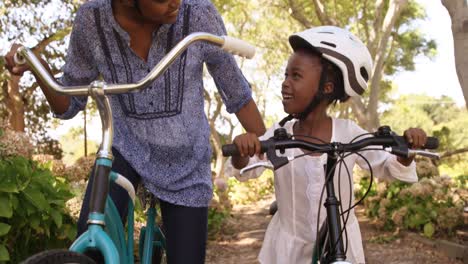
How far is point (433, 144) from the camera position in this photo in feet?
7.21

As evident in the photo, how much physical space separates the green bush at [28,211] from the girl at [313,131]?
4.76 feet

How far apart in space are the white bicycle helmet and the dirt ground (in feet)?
17.0

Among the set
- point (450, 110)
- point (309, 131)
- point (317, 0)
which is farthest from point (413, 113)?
point (309, 131)

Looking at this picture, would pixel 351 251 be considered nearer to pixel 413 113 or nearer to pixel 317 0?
pixel 317 0

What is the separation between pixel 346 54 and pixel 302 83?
235 millimetres

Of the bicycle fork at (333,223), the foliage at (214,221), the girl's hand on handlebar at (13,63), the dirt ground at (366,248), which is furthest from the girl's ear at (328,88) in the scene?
the foliage at (214,221)

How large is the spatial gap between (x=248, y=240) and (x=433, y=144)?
7.32 m

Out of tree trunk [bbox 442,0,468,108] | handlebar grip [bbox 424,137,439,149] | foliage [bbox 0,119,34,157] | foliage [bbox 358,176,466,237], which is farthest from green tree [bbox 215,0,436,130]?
handlebar grip [bbox 424,137,439,149]

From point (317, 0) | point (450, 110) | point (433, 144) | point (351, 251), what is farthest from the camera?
point (450, 110)

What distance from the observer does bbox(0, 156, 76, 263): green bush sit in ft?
11.2

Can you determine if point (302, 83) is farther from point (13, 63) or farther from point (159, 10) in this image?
point (13, 63)

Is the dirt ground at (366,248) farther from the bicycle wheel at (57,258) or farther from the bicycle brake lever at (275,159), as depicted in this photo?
the bicycle wheel at (57,258)

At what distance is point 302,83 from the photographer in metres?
2.68

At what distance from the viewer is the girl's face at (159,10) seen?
204 centimetres
